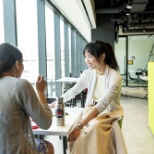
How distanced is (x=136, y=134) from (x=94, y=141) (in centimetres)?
264

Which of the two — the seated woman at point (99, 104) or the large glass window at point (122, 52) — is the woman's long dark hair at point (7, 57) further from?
the large glass window at point (122, 52)

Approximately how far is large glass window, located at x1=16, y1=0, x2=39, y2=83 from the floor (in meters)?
1.28

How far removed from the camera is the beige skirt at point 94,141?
188 centimetres

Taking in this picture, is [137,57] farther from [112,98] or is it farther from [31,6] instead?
[112,98]

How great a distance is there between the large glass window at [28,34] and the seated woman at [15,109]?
1.65m

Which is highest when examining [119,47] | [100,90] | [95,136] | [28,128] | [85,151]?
[119,47]

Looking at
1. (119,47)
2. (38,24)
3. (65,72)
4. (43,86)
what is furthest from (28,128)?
(119,47)

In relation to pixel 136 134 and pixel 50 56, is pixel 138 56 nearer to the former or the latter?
pixel 50 56

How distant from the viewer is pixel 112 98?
2020 millimetres

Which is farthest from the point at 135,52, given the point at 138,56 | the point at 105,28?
the point at 105,28

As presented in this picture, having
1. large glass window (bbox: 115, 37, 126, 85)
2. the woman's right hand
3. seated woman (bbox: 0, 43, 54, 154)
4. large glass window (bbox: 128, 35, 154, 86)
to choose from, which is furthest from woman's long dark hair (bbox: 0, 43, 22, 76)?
large glass window (bbox: 128, 35, 154, 86)

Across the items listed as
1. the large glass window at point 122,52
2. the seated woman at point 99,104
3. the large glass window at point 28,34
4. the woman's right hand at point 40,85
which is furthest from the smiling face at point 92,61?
the large glass window at point 122,52

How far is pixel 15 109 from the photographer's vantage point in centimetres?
138

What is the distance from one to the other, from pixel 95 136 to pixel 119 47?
33.1 ft
